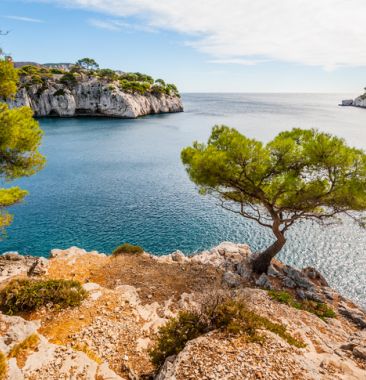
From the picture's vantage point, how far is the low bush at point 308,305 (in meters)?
15.0

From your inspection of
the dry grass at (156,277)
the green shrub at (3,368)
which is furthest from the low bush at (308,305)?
the green shrub at (3,368)

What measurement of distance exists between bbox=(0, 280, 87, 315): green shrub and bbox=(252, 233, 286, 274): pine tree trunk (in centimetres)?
1277

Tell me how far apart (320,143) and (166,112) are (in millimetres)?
133178

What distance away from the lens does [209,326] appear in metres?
8.41

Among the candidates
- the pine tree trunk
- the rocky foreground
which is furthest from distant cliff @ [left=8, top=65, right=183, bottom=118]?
the pine tree trunk

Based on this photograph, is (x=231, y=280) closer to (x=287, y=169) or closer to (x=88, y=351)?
(x=287, y=169)

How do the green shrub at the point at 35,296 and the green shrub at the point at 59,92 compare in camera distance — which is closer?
the green shrub at the point at 35,296

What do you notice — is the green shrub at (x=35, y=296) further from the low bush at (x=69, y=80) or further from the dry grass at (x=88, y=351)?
the low bush at (x=69, y=80)

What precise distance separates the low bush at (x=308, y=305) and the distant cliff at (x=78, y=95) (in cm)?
10921

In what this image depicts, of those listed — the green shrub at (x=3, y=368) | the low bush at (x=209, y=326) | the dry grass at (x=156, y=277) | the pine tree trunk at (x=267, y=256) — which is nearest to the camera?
the green shrub at (x=3, y=368)

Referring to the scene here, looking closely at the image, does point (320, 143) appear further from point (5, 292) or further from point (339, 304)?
point (5, 292)

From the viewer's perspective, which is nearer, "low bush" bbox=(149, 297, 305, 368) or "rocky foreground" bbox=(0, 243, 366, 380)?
"rocky foreground" bbox=(0, 243, 366, 380)

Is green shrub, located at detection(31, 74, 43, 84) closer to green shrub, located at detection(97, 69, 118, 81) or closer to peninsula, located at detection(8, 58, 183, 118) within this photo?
peninsula, located at detection(8, 58, 183, 118)

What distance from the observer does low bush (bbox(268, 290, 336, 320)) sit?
1502 cm
